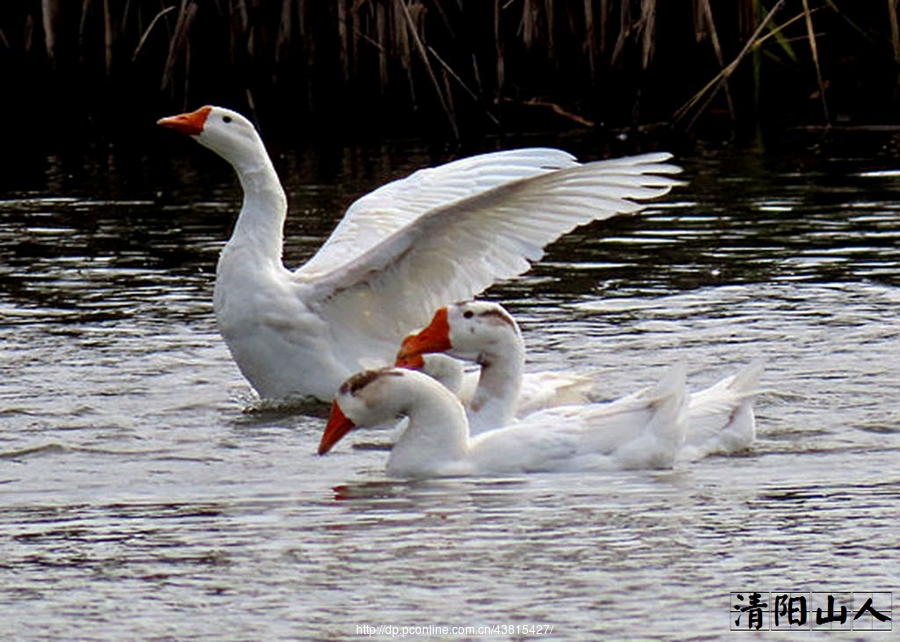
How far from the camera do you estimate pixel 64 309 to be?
1178 cm

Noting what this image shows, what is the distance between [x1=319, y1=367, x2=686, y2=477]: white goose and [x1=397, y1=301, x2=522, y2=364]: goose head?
66 cm

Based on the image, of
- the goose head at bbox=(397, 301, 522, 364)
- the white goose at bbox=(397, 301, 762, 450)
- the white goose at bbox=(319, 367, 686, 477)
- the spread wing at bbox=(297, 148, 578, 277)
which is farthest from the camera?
the spread wing at bbox=(297, 148, 578, 277)

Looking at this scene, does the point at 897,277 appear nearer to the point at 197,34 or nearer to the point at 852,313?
the point at 852,313

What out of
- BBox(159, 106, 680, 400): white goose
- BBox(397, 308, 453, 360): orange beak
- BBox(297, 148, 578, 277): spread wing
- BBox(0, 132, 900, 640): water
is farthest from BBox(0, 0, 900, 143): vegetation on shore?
BBox(397, 308, 453, 360): orange beak

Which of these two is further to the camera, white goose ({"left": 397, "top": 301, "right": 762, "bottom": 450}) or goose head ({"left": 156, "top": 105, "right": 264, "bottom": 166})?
goose head ({"left": 156, "top": 105, "right": 264, "bottom": 166})

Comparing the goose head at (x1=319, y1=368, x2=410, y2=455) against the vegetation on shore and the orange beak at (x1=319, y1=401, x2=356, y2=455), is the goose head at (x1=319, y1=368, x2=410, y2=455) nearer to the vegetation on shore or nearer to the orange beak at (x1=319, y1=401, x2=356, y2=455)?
the orange beak at (x1=319, y1=401, x2=356, y2=455)

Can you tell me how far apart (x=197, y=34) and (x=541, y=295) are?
26.5 feet

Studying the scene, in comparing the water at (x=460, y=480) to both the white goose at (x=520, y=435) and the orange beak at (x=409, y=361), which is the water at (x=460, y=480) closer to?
the white goose at (x=520, y=435)

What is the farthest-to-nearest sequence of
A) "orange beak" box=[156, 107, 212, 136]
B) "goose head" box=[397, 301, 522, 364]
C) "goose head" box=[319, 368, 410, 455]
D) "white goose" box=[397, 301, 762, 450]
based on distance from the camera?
"orange beak" box=[156, 107, 212, 136]
"goose head" box=[397, 301, 522, 364]
"white goose" box=[397, 301, 762, 450]
"goose head" box=[319, 368, 410, 455]

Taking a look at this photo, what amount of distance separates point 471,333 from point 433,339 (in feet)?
0.56

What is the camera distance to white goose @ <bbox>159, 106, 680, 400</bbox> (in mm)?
9203

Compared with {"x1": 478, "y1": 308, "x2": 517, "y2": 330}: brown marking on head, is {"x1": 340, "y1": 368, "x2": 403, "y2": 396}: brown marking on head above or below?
below

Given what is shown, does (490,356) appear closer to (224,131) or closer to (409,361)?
(409,361)

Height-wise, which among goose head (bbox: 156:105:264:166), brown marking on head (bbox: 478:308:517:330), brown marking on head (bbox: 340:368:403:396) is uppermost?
goose head (bbox: 156:105:264:166)
